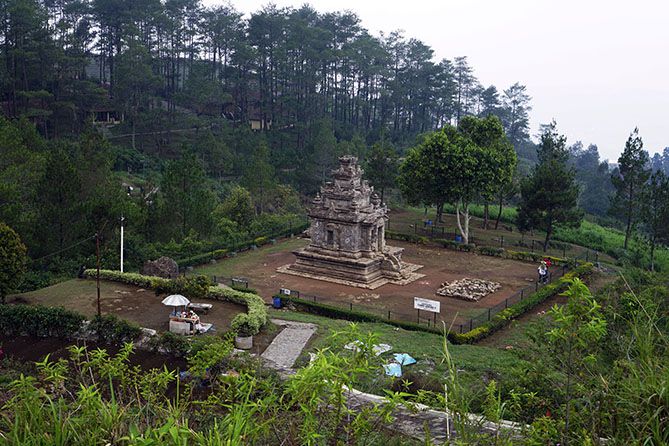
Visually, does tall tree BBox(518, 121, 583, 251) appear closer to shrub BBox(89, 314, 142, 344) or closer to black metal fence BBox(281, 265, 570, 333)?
black metal fence BBox(281, 265, 570, 333)

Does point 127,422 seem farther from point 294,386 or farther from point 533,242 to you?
point 533,242

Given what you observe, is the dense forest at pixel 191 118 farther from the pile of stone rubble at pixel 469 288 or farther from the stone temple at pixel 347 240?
the pile of stone rubble at pixel 469 288

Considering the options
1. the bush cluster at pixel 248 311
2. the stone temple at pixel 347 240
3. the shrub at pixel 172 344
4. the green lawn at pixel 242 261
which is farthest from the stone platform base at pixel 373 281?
the shrub at pixel 172 344

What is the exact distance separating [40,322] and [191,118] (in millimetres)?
46546

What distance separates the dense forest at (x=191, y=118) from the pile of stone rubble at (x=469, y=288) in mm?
12560

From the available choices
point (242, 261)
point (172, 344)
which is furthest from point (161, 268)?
point (172, 344)

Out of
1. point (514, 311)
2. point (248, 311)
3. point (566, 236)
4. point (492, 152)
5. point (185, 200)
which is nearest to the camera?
point (248, 311)

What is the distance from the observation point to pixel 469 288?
3472cm

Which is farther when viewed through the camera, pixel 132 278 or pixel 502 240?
pixel 502 240

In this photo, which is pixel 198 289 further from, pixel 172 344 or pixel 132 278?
pixel 172 344

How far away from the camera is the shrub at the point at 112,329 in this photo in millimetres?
23203

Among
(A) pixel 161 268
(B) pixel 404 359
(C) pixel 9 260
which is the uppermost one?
(C) pixel 9 260

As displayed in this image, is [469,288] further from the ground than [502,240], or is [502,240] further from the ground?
[502,240]

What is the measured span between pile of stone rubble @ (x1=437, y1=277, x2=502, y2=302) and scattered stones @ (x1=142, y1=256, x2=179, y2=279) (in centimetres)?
1444
